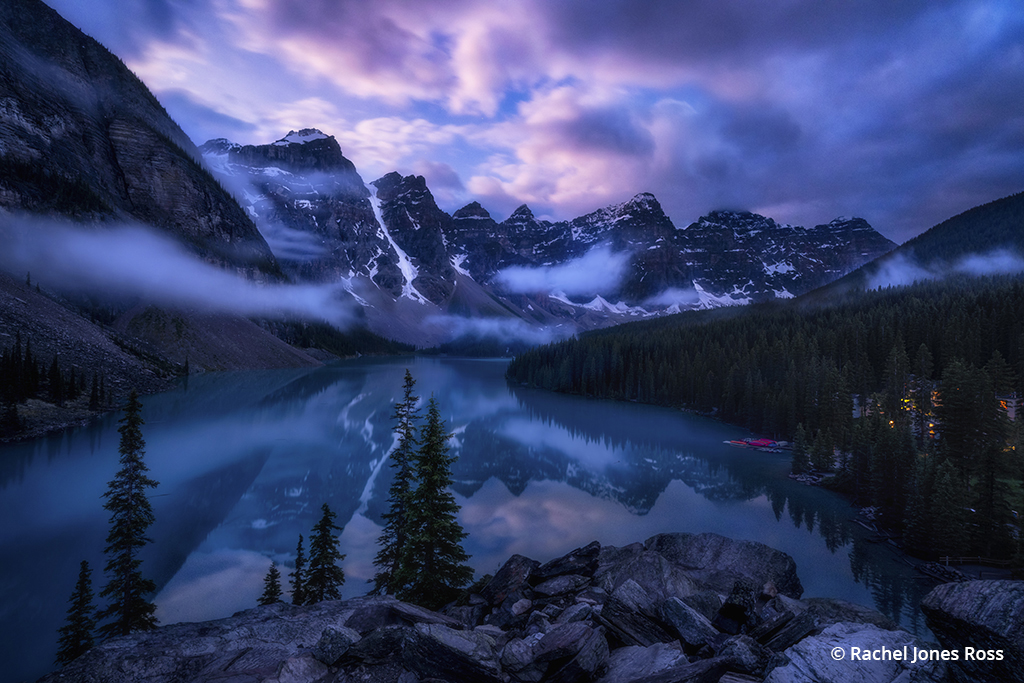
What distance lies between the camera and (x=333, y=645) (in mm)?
9836

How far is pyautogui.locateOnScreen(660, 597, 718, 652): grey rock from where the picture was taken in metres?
10.3

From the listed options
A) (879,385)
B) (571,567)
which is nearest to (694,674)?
(571,567)

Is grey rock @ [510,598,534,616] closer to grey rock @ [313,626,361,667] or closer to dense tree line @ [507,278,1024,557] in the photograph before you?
grey rock @ [313,626,361,667]

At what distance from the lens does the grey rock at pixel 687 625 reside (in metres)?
10.3

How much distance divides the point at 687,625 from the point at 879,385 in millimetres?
87896

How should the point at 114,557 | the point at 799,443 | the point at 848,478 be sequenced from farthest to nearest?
the point at 799,443 → the point at 848,478 → the point at 114,557

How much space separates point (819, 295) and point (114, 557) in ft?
635

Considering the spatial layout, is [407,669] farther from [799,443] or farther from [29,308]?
[29,308]

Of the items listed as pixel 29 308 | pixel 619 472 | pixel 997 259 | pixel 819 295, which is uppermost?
pixel 997 259

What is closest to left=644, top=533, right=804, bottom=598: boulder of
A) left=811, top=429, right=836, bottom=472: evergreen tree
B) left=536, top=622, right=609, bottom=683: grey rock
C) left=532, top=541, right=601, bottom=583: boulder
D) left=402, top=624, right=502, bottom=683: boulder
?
left=532, top=541, right=601, bottom=583: boulder

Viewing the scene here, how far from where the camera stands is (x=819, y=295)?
160 meters

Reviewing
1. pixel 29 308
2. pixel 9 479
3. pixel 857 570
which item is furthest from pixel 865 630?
pixel 29 308

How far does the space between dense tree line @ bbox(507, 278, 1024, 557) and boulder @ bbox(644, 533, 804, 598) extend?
53.5ft

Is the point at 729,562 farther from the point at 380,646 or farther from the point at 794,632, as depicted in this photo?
the point at 380,646
